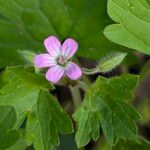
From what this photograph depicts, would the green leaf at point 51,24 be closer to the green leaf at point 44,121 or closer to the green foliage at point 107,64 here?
the green foliage at point 107,64

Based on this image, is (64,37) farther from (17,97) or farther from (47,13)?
(17,97)

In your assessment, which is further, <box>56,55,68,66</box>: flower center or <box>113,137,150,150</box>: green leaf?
<box>113,137,150,150</box>: green leaf

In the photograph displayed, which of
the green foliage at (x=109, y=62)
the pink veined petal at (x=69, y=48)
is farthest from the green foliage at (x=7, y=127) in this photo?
the green foliage at (x=109, y=62)

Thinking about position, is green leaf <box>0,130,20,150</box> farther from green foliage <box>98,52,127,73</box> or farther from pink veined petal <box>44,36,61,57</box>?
green foliage <box>98,52,127,73</box>

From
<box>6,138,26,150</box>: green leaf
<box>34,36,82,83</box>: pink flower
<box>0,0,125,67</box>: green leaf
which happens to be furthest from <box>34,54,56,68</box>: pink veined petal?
<box>6,138,26,150</box>: green leaf

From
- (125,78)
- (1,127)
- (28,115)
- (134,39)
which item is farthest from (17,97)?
(134,39)
